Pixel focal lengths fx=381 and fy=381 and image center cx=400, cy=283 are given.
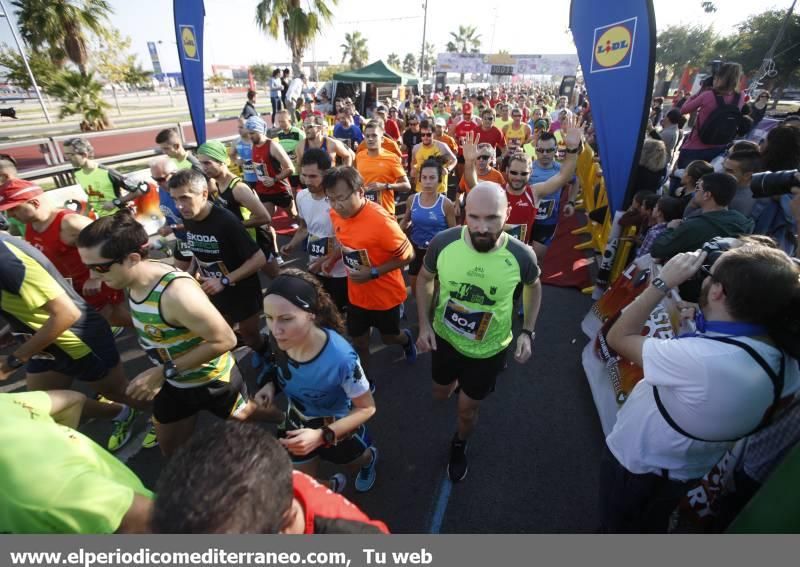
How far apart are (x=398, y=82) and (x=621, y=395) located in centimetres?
1734

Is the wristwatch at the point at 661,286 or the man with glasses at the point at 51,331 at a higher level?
the wristwatch at the point at 661,286

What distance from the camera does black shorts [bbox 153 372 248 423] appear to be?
8.29 feet

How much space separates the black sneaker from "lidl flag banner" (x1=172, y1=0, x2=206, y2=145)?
8.56 m

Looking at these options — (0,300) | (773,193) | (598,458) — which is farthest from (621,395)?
(0,300)

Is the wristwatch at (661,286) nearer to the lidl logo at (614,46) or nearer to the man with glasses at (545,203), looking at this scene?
the lidl logo at (614,46)

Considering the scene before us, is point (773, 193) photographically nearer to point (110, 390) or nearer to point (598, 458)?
point (598, 458)

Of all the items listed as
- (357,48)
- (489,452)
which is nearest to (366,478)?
(489,452)

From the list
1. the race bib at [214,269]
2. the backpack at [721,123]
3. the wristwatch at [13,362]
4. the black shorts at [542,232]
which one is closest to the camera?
the wristwatch at [13,362]

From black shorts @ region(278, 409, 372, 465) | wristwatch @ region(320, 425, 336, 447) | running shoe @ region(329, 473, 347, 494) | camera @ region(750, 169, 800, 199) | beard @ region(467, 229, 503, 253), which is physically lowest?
running shoe @ region(329, 473, 347, 494)

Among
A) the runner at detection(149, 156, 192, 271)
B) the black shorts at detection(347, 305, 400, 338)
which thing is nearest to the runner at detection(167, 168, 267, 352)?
the runner at detection(149, 156, 192, 271)

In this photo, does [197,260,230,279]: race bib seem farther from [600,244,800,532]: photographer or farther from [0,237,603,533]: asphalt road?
[600,244,800,532]: photographer

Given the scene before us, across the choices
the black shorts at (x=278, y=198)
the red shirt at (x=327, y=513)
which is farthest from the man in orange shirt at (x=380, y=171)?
the red shirt at (x=327, y=513)

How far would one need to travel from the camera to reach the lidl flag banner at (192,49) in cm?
782

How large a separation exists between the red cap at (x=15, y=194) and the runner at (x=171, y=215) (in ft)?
3.34
